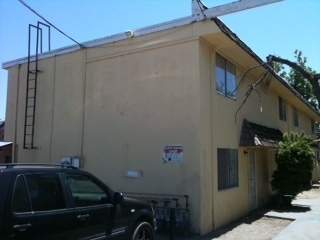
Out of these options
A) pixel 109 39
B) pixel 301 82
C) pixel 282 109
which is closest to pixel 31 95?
pixel 109 39

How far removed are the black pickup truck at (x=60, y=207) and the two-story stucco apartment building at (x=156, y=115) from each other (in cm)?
323

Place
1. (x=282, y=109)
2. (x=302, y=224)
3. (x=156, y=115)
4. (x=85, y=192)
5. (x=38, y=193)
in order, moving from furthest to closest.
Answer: (x=282, y=109) < (x=302, y=224) < (x=156, y=115) < (x=85, y=192) < (x=38, y=193)

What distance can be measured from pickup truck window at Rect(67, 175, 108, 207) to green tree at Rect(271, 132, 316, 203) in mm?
9646

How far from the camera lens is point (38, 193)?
4762mm

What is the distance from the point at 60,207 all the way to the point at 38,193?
407mm

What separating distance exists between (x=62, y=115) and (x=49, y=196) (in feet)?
24.2

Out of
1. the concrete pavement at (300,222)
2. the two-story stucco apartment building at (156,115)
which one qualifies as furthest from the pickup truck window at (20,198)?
the two-story stucco apartment building at (156,115)

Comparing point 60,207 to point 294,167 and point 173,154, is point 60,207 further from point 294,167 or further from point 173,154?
point 294,167

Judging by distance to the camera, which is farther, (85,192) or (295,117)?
(295,117)

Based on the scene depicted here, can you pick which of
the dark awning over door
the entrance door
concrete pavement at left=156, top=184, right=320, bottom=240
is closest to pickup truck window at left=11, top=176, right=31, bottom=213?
concrete pavement at left=156, top=184, right=320, bottom=240

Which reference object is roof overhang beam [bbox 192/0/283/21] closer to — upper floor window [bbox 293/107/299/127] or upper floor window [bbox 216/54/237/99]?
upper floor window [bbox 216/54/237/99]

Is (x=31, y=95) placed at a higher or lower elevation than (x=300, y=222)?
higher

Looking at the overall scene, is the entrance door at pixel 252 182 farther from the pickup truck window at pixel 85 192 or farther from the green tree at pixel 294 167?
the pickup truck window at pixel 85 192

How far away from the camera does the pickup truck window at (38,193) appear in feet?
14.6
